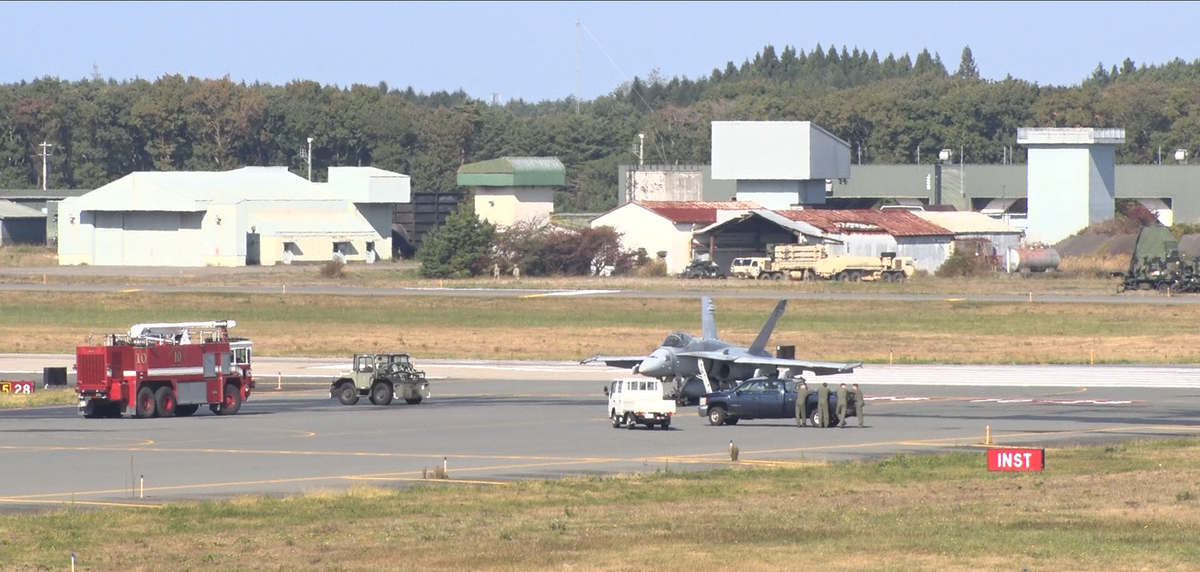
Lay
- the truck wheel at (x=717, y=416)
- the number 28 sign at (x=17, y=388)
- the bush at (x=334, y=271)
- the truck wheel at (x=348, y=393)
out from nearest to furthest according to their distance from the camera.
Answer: the truck wheel at (x=717, y=416), the truck wheel at (x=348, y=393), the number 28 sign at (x=17, y=388), the bush at (x=334, y=271)

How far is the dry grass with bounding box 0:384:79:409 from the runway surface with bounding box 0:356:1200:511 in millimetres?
1811

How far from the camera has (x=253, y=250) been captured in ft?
436

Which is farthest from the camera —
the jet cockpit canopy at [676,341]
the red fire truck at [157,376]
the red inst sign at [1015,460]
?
the jet cockpit canopy at [676,341]

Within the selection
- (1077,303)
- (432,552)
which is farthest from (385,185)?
(432,552)

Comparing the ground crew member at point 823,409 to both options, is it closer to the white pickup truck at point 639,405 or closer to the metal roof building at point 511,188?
the white pickup truck at point 639,405

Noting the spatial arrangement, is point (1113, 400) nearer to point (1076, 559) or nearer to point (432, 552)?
point (1076, 559)

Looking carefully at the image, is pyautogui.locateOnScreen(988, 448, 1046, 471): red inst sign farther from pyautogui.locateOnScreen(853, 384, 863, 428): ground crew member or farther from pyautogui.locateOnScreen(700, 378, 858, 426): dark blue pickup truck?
pyautogui.locateOnScreen(700, 378, 858, 426): dark blue pickup truck

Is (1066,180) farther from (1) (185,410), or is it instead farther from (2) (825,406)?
(1) (185,410)

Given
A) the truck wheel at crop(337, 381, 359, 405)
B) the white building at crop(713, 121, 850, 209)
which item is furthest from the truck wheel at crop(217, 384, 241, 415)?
the white building at crop(713, 121, 850, 209)

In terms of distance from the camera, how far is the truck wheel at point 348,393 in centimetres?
5281

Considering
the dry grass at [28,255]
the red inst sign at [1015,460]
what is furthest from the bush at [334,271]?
the red inst sign at [1015,460]

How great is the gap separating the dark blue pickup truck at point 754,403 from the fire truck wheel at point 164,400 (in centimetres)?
1606

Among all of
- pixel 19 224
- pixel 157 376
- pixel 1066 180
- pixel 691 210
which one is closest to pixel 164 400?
pixel 157 376

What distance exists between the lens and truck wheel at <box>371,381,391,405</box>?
53.0 m
